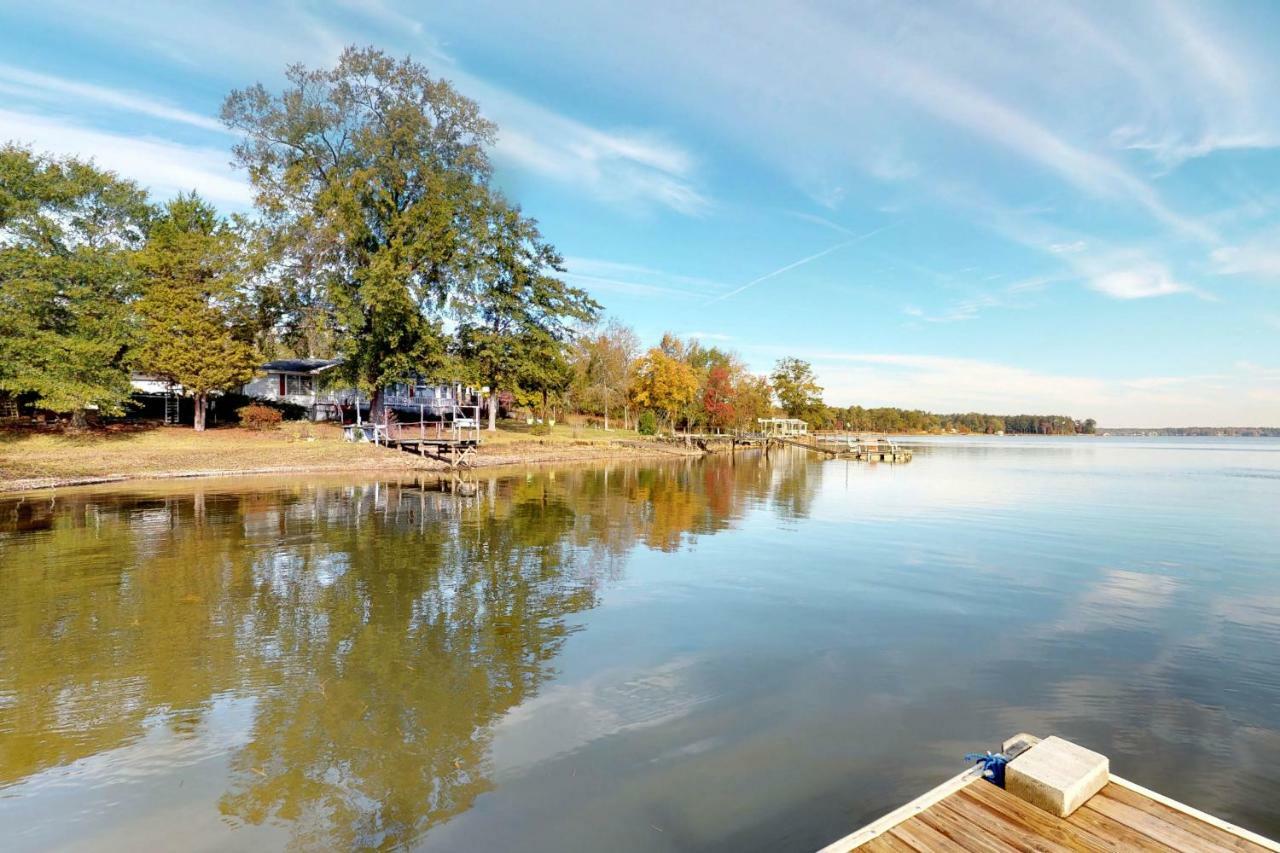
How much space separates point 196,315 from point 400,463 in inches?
578

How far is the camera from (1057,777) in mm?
3893

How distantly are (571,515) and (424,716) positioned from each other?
13.5 meters

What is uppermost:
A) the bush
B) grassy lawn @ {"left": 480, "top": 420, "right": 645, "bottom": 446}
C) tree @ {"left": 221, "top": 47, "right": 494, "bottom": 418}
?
tree @ {"left": 221, "top": 47, "right": 494, "bottom": 418}

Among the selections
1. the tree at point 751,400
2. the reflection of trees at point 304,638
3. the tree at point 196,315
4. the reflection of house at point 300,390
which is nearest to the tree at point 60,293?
the tree at point 196,315

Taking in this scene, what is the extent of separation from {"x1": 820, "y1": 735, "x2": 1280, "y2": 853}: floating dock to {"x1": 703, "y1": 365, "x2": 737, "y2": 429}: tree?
229 ft

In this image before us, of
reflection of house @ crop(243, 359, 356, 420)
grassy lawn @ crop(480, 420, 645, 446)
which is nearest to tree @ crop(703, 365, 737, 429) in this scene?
grassy lawn @ crop(480, 420, 645, 446)

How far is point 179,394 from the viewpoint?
3775 cm

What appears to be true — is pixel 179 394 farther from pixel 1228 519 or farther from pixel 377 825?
pixel 1228 519

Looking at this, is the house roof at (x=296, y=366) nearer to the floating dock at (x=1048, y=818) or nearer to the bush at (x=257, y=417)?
the bush at (x=257, y=417)

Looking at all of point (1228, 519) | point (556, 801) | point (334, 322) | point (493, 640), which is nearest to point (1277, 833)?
point (556, 801)

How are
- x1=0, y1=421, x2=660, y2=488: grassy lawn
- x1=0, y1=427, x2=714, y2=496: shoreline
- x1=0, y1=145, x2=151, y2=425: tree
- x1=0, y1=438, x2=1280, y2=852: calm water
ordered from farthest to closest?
1. x1=0, y1=145, x2=151, y2=425: tree
2. x1=0, y1=421, x2=660, y2=488: grassy lawn
3. x1=0, y1=427, x2=714, y2=496: shoreline
4. x1=0, y1=438, x2=1280, y2=852: calm water

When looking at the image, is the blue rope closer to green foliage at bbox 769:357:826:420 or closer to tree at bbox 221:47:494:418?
tree at bbox 221:47:494:418

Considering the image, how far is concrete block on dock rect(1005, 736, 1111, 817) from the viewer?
381 centimetres

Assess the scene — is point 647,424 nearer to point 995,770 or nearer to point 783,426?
point 783,426
